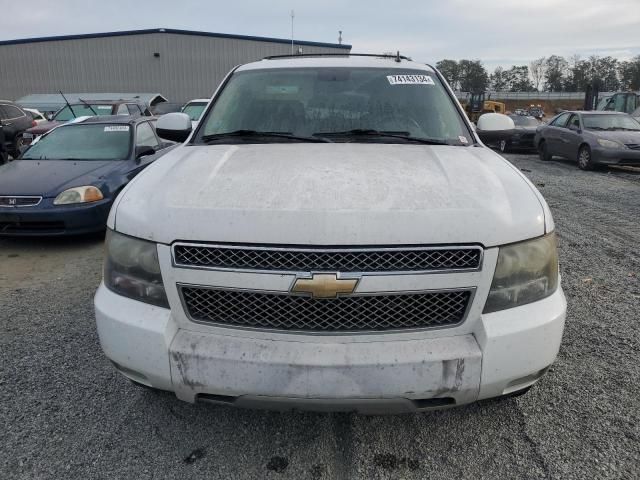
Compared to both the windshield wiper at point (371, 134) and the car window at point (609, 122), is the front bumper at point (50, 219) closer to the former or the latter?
the windshield wiper at point (371, 134)

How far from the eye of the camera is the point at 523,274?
1993 mm

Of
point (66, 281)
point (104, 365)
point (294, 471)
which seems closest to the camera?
point (294, 471)

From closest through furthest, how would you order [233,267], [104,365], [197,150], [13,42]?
[233,267] < [197,150] < [104,365] < [13,42]

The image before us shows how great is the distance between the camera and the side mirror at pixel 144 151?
677 centimetres

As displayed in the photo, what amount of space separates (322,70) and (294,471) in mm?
2578

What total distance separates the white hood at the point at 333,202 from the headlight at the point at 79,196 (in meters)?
3.65

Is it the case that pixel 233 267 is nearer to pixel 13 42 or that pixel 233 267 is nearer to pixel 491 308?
pixel 491 308

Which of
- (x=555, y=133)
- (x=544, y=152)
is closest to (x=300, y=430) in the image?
(x=555, y=133)

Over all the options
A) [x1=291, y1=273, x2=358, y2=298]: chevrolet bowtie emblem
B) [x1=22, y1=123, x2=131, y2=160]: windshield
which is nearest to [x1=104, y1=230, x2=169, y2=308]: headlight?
[x1=291, y1=273, x2=358, y2=298]: chevrolet bowtie emblem

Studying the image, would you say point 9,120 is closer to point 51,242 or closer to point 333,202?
point 51,242

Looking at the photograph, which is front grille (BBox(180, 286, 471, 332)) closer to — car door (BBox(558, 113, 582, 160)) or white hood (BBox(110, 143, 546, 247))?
white hood (BBox(110, 143, 546, 247))

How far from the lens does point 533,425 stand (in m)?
2.43

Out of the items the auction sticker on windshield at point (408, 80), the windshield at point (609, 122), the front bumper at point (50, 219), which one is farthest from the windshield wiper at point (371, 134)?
the windshield at point (609, 122)

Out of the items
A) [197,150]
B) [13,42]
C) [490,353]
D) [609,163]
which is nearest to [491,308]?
[490,353]
